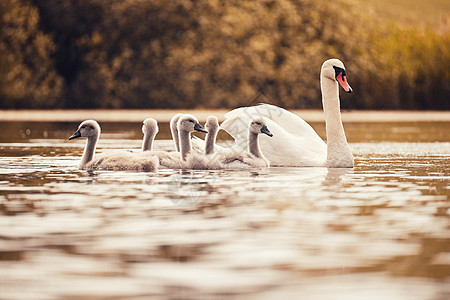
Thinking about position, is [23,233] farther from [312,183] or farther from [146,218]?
[312,183]

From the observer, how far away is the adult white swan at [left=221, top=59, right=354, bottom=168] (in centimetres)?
1382

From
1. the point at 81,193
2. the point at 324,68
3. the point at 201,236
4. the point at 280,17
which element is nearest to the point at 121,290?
the point at 201,236

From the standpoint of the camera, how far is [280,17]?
153 feet

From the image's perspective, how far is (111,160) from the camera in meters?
13.1

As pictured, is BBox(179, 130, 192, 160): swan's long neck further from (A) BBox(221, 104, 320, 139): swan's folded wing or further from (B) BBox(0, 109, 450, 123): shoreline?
(B) BBox(0, 109, 450, 123): shoreline

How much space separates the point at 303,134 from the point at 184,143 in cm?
190

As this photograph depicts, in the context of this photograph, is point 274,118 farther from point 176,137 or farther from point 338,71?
point 176,137

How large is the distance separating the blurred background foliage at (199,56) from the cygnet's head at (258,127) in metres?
28.7

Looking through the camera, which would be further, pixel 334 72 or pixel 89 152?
pixel 334 72

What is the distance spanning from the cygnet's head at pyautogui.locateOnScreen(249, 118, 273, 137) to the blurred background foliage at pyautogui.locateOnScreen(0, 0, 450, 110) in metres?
28.7

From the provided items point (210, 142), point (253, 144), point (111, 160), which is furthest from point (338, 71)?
point (111, 160)

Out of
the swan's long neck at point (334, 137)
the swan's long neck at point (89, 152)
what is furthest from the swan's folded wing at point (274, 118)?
the swan's long neck at point (89, 152)

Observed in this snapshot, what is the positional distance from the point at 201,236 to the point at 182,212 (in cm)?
133

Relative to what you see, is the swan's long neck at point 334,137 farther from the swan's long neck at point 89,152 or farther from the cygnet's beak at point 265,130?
the swan's long neck at point 89,152
